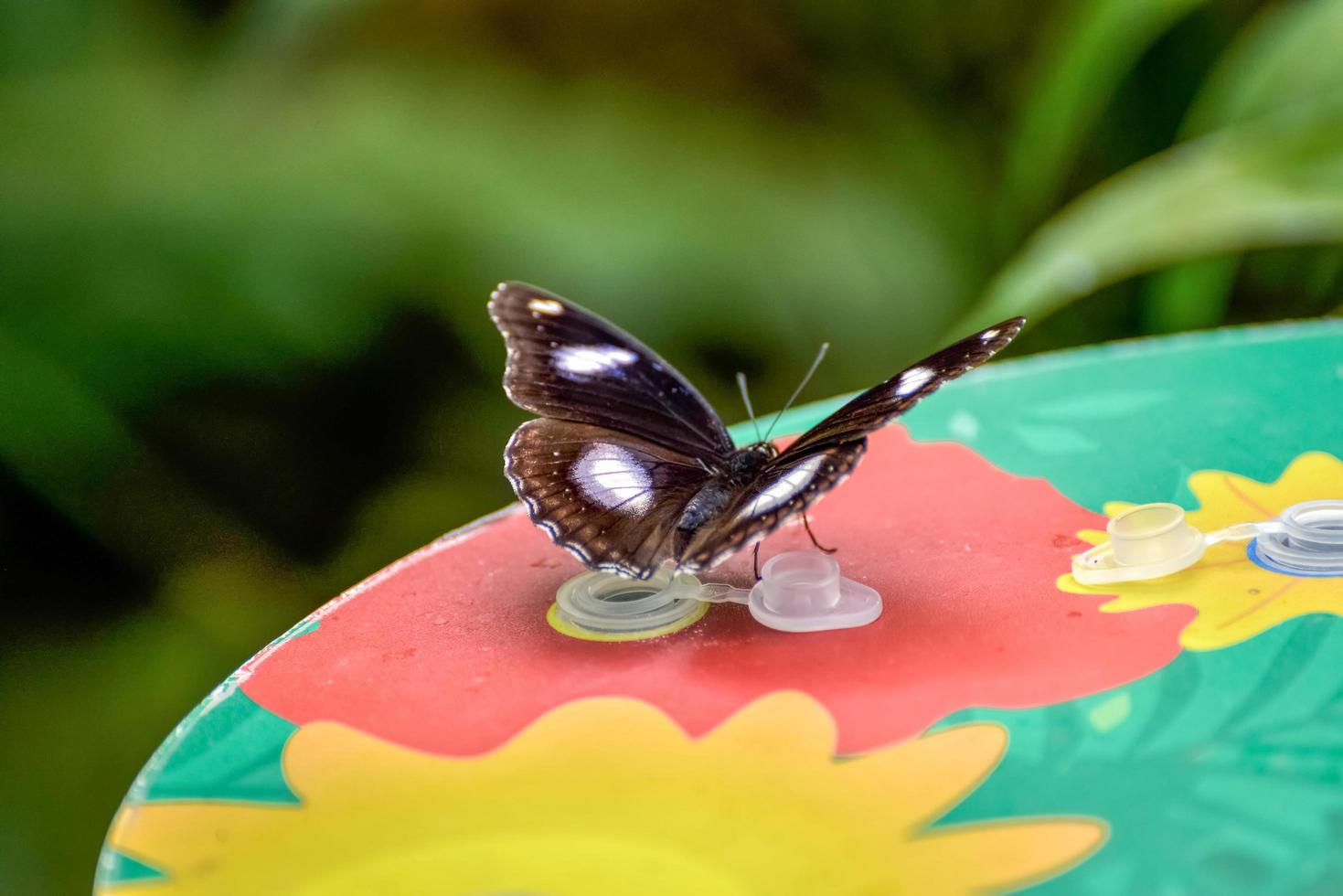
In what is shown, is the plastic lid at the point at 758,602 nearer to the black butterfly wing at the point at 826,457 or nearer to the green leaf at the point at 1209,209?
the black butterfly wing at the point at 826,457

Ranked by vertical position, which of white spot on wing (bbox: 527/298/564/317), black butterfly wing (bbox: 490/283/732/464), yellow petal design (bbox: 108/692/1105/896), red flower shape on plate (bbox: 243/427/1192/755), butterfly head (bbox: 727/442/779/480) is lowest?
yellow petal design (bbox: 108/692/1105/896)

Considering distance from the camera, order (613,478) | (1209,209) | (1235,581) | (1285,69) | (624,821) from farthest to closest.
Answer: (1285,69) < (1209,209) < (613,478) < (1235,581) < (624,821)

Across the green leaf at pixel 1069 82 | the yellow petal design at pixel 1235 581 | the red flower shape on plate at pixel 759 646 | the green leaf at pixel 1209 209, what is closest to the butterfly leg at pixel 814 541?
the red flower shape on plate at pixel 759 646

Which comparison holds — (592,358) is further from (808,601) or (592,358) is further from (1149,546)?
(1149,546)

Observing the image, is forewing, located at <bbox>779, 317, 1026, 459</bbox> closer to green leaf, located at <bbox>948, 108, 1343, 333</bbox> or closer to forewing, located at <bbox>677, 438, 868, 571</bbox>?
forewing, located at <bbox>677, 438, 868, 571</bbox>

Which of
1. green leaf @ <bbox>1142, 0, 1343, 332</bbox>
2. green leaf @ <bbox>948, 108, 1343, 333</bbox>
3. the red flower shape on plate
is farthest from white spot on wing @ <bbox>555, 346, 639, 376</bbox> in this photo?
green leaf @ <bbox>1142, 0, 1343, 332</bbox>

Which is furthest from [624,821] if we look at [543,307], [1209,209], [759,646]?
[1209,209]
